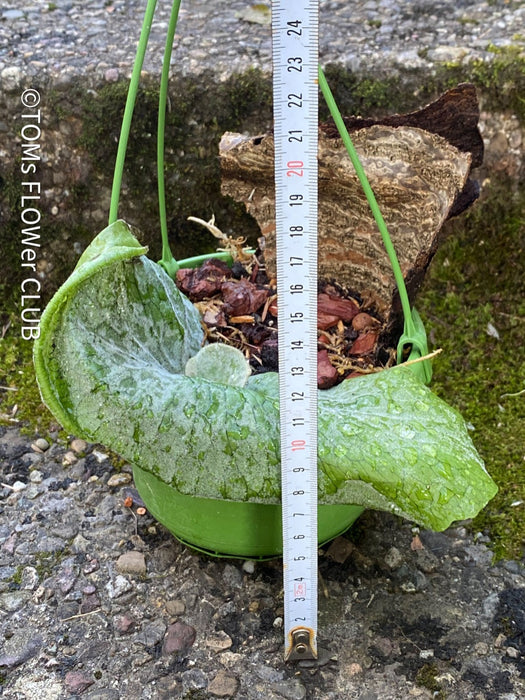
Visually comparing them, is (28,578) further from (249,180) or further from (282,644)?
(249,180)

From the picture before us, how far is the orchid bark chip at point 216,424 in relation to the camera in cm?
122

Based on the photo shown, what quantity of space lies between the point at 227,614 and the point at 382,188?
96cm

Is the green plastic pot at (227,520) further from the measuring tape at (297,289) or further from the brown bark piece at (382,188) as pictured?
the brown bark piece at (382,188)

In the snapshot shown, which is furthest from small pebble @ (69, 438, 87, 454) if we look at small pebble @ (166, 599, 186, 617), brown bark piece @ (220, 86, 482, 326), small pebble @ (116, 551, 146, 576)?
brown bark piece @ (220, 86, 482, 326)

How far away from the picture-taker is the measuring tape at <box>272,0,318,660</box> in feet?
3.34

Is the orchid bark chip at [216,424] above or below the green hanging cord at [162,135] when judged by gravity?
below

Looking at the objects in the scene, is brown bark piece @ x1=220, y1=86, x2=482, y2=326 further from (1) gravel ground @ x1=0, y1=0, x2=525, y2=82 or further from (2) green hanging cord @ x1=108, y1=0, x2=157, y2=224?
(1) gravel ground @ x1=0, y1=0, x2=525, y2=82

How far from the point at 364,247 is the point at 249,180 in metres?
0.31

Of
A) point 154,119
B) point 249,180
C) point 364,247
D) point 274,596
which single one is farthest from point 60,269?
point 274,596

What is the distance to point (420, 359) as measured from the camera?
1.43 metres

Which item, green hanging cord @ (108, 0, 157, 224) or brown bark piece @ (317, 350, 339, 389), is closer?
green hanging cord @ (108, 0, 157, 224)

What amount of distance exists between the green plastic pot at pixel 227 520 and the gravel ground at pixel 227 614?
0.12 meters

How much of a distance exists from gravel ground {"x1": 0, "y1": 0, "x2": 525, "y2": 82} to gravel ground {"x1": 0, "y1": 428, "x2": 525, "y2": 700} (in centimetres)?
135

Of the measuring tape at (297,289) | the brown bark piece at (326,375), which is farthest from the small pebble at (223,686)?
the brown bark piece at (326,375)
